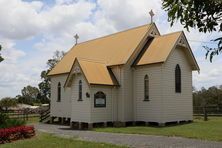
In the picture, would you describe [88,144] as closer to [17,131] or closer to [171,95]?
[17,131]

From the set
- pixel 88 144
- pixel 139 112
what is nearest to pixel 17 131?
pixel 88 144

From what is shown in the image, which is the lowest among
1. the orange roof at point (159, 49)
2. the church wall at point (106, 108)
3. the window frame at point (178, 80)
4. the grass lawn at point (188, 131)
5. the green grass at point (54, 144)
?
the green grass at point (54, 144)

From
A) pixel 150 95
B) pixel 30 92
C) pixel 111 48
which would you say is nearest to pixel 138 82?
pixel 150 95

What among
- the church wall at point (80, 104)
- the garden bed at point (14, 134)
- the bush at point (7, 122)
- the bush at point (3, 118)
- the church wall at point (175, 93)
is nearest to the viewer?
the garden bed at point (14, 134)

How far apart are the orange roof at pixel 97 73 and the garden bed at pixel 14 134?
795cm

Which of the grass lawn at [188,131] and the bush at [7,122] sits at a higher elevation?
the bush at [7,122]

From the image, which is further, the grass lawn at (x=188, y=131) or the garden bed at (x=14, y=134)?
the garden bed at (x=14, y=134)

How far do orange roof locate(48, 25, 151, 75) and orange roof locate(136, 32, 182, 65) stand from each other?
3.82 ft

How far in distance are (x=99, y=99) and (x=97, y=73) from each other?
2175 millimetres

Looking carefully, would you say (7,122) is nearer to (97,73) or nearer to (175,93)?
(97,73)

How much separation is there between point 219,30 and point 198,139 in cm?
1456

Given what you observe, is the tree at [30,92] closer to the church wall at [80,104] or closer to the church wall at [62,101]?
the church wall at [62,101]

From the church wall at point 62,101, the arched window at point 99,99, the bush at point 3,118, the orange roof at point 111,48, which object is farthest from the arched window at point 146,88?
the bush at point 3,118

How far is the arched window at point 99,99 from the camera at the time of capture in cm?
2831
